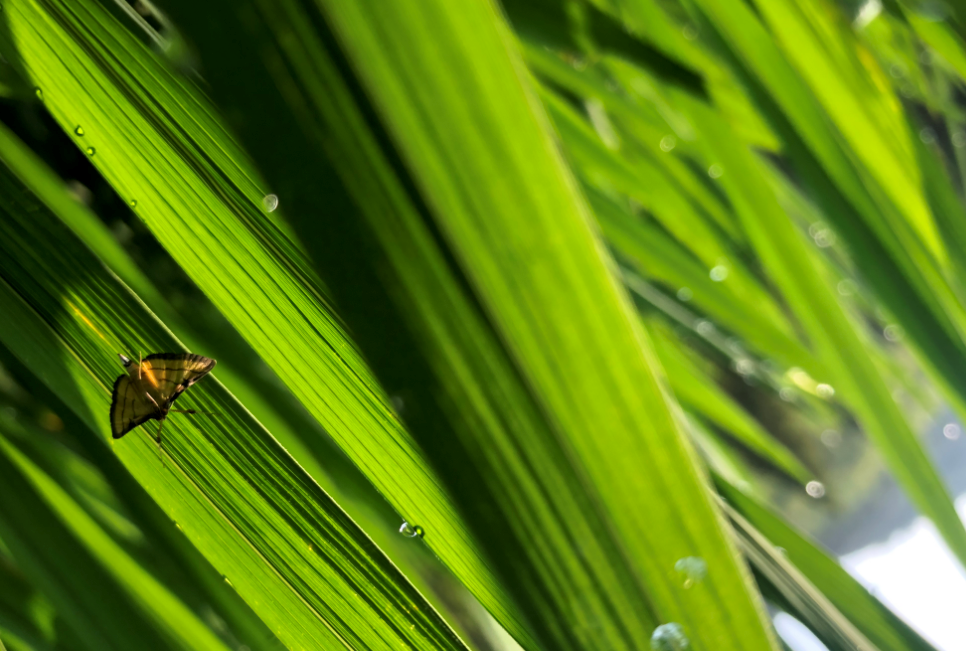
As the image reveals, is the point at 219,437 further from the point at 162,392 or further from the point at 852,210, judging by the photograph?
the point at 852,210

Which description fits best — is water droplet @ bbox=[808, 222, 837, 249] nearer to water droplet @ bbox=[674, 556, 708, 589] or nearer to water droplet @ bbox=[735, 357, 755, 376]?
water droplet @ bbox=[735, 357, 755, 376]

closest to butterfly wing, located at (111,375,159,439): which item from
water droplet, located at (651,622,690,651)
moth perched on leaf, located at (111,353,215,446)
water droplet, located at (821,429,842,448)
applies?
moth perched on leaf, located at (111,353,215,446)

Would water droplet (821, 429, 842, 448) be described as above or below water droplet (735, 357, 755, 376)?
below

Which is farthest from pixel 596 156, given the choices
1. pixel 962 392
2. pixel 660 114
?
pixel 962 392

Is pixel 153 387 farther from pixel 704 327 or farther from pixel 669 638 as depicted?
pixel 704 327

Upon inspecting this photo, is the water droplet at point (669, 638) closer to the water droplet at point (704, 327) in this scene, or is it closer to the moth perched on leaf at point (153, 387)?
the moth perched on leaf at point (153, 387)

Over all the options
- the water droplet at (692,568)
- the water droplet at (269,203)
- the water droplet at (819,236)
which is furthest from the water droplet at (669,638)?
the water droplet at (819,236)
